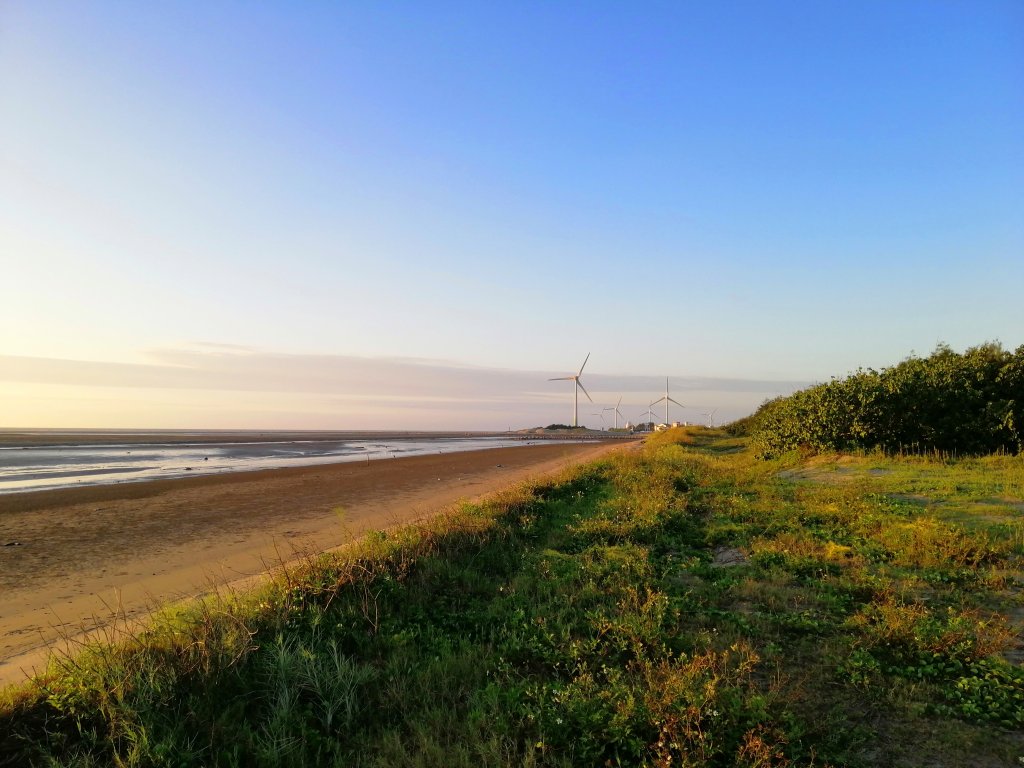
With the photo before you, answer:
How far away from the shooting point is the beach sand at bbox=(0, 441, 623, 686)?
852cm

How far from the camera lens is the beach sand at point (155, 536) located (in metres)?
8.52

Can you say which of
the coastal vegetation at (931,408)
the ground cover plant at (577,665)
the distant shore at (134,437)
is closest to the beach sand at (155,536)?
the ground cover plant at (577,665)

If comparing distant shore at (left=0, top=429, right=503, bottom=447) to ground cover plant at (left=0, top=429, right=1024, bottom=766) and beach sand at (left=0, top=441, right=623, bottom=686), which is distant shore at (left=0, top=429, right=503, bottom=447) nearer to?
beach sand at (left=0, top=441, right=623, bottom=686)

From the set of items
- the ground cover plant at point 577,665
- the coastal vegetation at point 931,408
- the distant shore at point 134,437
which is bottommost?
the distant shore at point 134,437

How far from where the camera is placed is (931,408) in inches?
779

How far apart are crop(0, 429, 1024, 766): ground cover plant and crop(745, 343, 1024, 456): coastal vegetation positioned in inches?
485

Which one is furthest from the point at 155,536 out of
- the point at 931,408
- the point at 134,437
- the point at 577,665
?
the point at 134,437

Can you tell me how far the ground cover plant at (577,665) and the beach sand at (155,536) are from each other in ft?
5.05

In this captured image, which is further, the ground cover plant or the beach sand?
the beach sand

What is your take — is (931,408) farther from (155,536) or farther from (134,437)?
(134,437)

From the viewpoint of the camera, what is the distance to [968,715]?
14.7 ft

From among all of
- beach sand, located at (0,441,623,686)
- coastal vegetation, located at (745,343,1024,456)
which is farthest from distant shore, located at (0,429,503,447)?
coastal vegetation, located at (745,343,1024,456)

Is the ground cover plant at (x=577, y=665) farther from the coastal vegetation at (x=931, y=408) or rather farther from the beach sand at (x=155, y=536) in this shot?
the coastal vegetation at (x=931, y=408)

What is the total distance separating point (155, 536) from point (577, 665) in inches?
531
